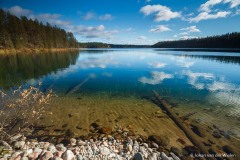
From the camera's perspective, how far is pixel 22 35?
79750 millimetres

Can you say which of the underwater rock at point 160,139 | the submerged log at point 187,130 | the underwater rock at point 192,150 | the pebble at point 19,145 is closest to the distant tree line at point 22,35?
the pebble at point 19,145

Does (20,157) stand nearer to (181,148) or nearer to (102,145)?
(102,145)

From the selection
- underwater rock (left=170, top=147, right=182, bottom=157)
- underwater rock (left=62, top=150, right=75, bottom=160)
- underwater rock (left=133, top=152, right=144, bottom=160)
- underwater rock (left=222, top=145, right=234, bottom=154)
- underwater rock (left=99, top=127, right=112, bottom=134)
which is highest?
underwater rock (left=62, top=150, right=75, bottom=160)

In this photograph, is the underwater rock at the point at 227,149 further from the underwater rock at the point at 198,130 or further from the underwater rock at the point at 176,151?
the underwater rock at the point at 176,151

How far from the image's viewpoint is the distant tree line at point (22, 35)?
71.9 m

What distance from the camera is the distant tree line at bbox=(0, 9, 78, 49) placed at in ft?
236

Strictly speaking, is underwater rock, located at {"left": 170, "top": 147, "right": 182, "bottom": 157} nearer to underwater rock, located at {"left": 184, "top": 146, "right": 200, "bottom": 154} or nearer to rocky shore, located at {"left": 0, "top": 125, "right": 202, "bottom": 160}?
rocky shore, located at {"left": 0, "top": 125, "right": 202, "bottom": 160}

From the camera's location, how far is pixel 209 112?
43.4 feet

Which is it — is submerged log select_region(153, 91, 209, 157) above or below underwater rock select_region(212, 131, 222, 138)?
above

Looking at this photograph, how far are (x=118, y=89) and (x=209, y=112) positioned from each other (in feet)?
36.4

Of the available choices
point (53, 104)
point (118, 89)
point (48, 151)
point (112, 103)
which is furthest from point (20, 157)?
point (118, 89)

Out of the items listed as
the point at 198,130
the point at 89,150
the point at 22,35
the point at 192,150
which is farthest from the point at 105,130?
the point at 22,35

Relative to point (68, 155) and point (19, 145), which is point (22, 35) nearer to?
point (19, 145)

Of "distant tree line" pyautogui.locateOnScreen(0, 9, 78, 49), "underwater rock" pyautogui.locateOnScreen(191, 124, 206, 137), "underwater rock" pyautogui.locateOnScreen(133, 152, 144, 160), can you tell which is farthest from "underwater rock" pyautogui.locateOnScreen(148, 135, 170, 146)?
"distant tree line" pyautogui.locateOnScreen(0, 9, 78, 49)
